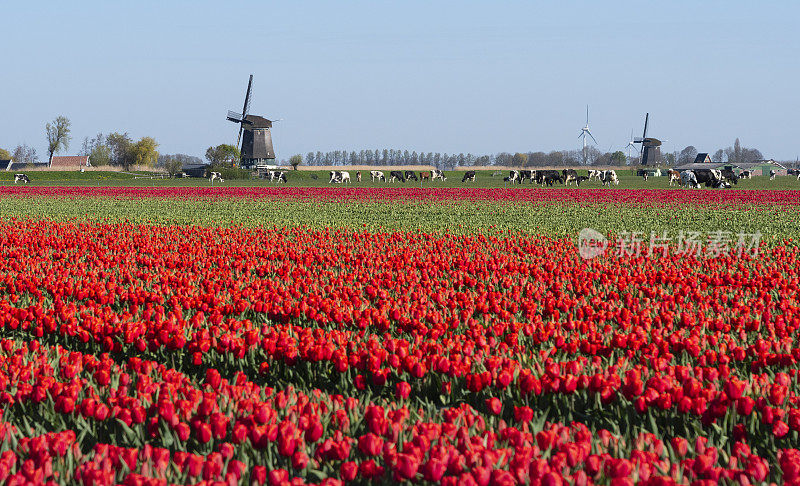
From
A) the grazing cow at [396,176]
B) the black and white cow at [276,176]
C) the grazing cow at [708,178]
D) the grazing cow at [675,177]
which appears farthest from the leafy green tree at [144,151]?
the grazing cow at [708,178]

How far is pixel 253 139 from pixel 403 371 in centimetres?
10361

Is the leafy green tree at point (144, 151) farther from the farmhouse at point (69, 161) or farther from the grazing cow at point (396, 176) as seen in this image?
the grazing cow at point (396, 176)

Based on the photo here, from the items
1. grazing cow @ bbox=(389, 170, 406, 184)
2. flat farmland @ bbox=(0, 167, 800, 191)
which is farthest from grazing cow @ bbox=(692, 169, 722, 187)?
grazing cow @ bbox=(389, 170, 406, 184)

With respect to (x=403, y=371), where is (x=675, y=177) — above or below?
above

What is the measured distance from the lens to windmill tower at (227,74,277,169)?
105938 millimetres

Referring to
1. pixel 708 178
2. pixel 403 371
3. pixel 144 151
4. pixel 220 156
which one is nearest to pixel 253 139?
pixel 220 156

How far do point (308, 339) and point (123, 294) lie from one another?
389 centimetres

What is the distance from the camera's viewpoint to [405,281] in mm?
9453

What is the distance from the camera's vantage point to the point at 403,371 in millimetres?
5285

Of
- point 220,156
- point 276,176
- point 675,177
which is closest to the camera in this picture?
point 675,177

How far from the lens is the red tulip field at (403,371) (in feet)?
11.4

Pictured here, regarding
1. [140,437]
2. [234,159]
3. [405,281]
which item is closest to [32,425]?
[140,437]

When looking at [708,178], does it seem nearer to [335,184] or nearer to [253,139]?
[335,184]

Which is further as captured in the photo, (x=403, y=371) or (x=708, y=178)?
(x=708, y=178)
